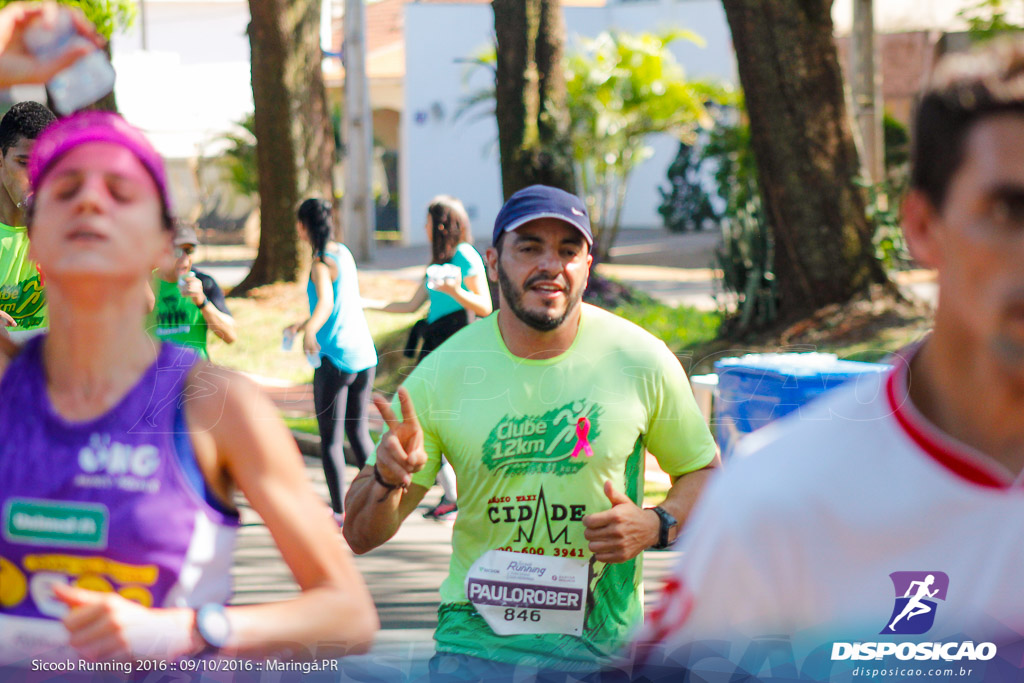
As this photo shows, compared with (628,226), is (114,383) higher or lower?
higher

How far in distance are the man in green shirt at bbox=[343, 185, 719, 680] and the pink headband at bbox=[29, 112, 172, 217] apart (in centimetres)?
93

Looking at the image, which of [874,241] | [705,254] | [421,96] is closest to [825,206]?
[874,241]

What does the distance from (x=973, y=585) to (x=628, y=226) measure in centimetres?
3411

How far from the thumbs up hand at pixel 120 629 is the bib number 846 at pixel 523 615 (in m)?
1.37

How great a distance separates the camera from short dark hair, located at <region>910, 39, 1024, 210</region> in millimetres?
1446

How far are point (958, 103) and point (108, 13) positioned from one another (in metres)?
13.3

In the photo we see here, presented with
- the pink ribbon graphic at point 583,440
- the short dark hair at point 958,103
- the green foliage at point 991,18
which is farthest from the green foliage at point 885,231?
the short dark hair at point 958,103

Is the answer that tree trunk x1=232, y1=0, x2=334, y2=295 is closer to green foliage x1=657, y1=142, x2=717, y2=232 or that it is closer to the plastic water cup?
the plastic water cup

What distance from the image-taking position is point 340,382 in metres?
7.11

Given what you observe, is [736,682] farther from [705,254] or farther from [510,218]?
[705,254]

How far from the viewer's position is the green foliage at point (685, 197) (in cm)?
2956

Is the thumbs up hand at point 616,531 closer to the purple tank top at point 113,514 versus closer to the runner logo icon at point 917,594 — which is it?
the purple tank top at point 113,514

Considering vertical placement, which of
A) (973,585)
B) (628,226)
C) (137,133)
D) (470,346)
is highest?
(137,133)

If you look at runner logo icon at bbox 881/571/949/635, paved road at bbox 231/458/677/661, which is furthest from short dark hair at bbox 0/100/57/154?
runner logo icon at bbox 881/571/949/635
